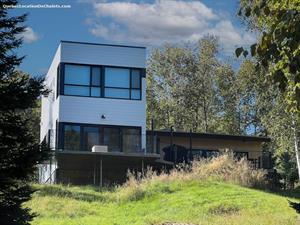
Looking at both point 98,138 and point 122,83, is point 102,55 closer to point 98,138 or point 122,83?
point 122,83

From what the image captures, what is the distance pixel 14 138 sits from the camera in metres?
11.6

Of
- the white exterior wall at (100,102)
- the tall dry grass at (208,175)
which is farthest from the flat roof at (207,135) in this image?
the tall dry grass at (208,175)

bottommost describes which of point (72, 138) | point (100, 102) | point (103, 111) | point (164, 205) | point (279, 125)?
point (164, 205)

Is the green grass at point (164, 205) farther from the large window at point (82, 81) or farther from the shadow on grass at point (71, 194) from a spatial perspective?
the large window at point (82, 81)

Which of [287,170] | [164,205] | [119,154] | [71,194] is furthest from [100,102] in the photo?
[164,205]

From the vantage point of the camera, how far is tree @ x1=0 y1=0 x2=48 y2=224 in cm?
1147

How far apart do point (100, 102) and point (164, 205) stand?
14659mm

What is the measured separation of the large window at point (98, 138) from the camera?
108ft

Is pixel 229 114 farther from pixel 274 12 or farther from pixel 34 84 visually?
pixel 274 12

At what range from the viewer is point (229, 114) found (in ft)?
186

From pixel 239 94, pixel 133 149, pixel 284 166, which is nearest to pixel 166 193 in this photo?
pixel 133 149

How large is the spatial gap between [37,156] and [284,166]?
90.8 ft

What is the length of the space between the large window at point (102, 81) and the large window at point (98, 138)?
78.4 inches

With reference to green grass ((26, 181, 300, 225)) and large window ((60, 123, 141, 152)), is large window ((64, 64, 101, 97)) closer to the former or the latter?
large window ((60, 123, 141, 152))
